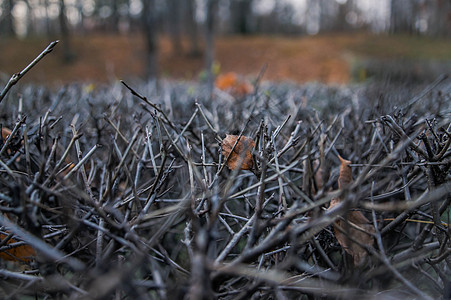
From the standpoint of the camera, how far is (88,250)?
3.46 feet

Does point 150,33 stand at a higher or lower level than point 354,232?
higher

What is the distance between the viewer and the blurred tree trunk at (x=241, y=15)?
42.9 metres

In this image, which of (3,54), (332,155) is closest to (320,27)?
(3,54)

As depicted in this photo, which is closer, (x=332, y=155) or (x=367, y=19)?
(x=332, y=155)

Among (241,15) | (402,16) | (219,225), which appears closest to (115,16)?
(241,15)

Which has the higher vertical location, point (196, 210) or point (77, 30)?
point (77, 30)

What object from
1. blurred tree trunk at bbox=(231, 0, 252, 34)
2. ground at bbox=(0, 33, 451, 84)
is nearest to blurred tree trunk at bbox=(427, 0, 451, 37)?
ground at bbox=(0, 33, 451, 84)

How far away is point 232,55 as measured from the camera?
3062cm

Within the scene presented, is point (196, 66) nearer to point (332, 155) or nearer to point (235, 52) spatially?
point (235, 52)

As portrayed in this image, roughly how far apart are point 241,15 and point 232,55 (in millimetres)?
14793

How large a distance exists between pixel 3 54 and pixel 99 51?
7.27m

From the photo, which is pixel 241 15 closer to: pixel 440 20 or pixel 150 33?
pixel 440 20

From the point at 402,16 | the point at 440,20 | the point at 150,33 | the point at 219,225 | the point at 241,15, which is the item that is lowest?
the point at 219,225

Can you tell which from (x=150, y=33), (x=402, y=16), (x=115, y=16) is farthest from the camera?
(x=115, y=16)
